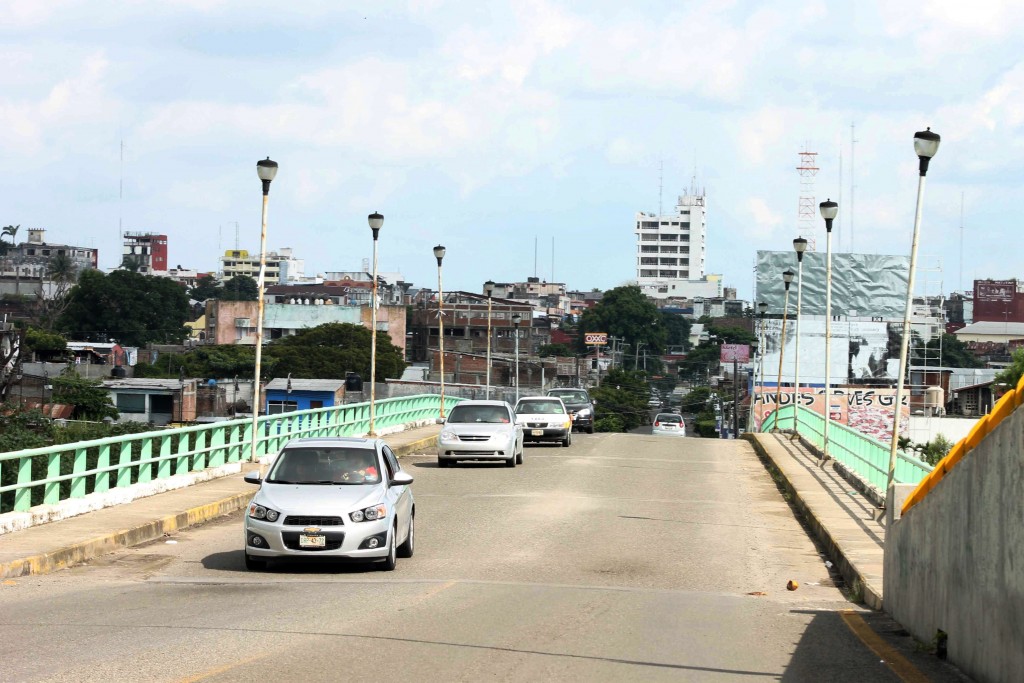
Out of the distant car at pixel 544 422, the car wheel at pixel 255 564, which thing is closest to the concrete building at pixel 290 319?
the distant car at pixel 544 422

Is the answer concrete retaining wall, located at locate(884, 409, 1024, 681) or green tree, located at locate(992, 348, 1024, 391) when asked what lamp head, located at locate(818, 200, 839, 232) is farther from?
green tree, located at locate(992, 348, 1024, 391)

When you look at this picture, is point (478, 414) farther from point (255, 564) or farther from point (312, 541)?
point (312, 541)

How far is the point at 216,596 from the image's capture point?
1267 centimetres

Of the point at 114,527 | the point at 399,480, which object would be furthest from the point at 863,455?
the point at 114,527

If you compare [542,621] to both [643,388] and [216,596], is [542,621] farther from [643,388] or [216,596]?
[643,388]

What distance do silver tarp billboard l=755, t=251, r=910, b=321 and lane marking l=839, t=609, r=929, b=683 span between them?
10448cm

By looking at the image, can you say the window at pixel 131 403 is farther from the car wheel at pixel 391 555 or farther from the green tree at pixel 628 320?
the green tree at pixel 628 320

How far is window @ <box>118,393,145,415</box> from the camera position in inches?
2968

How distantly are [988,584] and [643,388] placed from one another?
118906 mm

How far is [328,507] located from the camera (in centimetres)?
1454

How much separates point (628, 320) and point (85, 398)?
115065 millimetres

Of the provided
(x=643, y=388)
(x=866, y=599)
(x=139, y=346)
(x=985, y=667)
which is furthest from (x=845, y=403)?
(x=139, y=346)

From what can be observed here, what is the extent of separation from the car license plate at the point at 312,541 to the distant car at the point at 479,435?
15510 mm

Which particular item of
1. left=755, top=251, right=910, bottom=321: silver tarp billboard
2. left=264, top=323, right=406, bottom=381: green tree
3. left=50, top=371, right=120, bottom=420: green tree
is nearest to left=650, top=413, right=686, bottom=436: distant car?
left=50, top=371, right=120, bottom=420: green tree
